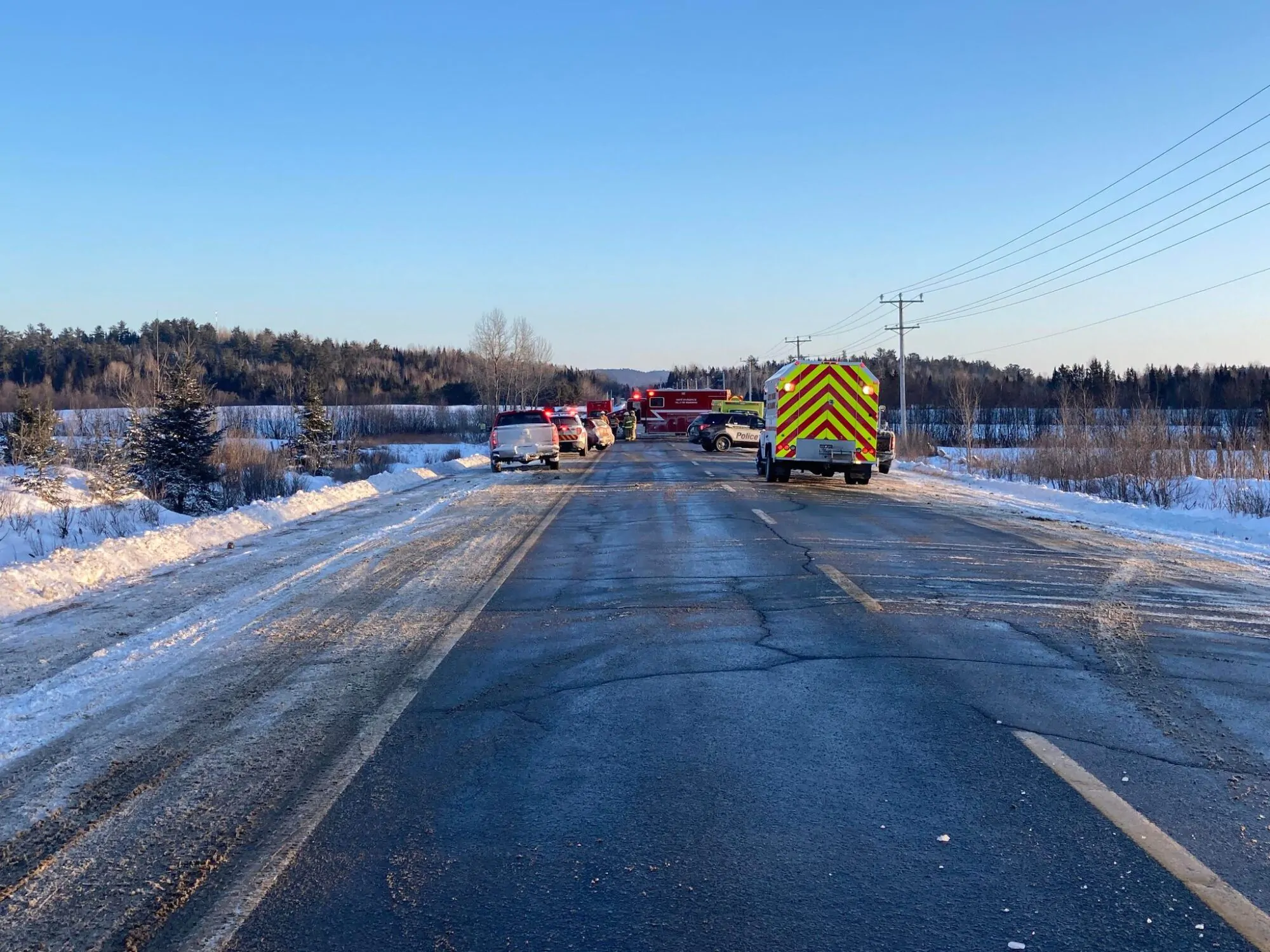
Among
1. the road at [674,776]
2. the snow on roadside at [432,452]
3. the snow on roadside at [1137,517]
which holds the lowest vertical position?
the snow on roadside at [1137,517]

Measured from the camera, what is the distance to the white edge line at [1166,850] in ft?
11.2

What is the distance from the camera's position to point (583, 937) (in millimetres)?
3346

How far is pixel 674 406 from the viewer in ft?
241

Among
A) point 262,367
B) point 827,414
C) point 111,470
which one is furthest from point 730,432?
point 262,367

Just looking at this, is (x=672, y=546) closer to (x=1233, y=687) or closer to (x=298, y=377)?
(x=1233, y=687)

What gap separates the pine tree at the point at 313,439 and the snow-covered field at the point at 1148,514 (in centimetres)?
2368

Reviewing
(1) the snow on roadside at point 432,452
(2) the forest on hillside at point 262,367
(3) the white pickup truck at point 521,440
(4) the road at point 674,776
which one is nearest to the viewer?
(4) the road at point 674,776

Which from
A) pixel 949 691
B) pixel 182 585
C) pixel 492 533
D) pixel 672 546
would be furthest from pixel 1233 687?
pixel 492 533

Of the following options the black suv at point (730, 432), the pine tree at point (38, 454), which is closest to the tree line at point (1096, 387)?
the black suv at point (730, 432)

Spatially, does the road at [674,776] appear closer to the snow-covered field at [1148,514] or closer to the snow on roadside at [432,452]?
the snow-covered field at [1148,514]

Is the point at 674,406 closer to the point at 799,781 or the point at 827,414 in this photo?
the point at 827,414

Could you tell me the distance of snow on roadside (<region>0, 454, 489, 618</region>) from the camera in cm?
966

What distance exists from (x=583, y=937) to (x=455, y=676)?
11.6 feet

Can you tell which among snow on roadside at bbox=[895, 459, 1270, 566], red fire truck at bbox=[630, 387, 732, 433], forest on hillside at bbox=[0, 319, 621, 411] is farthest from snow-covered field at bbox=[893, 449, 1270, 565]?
forest on hillside at bbox=[0, 319, 621, 411]
